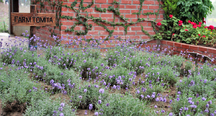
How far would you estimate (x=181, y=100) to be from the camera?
91.0 inches

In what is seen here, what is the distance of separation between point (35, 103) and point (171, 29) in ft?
14.7

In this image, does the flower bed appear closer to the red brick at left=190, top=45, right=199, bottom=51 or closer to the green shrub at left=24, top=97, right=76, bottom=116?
the green shrub at left=24, top=97, right=76, bottom=116

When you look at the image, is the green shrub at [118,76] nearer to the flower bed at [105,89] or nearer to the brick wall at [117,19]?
the flower bed at [105,89]

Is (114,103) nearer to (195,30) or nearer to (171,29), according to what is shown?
(195,30)

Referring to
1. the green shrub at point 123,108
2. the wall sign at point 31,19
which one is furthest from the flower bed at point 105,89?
the wall sign at point 31,19

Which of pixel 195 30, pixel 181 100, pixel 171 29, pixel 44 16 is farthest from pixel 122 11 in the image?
pixel 181 100

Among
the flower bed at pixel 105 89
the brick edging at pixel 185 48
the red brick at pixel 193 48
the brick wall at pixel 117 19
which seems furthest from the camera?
the brick wall at pixel 117 19

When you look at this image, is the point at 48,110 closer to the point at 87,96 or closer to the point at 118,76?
the point at 87,96

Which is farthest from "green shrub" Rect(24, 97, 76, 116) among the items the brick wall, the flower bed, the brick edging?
the brick wall

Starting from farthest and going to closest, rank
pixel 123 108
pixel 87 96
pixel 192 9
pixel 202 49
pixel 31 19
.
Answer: pixel 192 9, pixel 202 49, pixel 31 19, pixel 87 96, pixel 123 108

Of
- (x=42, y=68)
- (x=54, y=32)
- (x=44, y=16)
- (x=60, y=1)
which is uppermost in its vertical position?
(x=60, y=1)

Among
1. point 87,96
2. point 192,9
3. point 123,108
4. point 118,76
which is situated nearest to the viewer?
point 123,108

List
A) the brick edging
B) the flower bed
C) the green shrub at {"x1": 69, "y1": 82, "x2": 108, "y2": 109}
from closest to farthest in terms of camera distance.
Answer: the flower bed → the green shrub at {"x1": 69, "y1": 82, "x2": 108, "y2": 109} → the brick edging

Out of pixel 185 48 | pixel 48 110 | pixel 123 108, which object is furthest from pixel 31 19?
pixel 185 48
